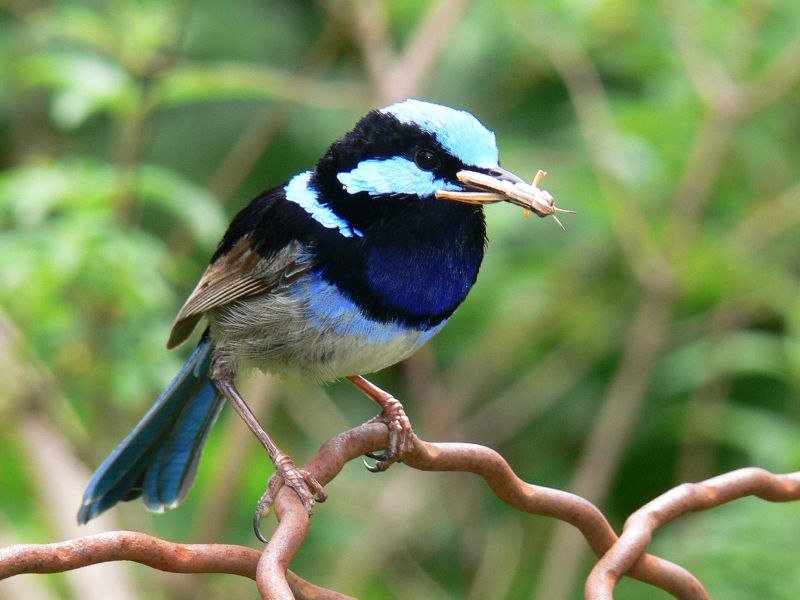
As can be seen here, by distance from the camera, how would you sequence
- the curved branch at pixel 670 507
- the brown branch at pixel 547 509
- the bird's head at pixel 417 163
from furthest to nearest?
the bird's head at pixel 417 163
the curved branch at pixel 670 507
the brown branch at pixel 547 509

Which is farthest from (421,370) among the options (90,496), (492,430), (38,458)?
(90,496)

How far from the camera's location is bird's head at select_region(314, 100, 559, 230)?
2363 millimetres

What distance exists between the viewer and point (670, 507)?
6.18ft

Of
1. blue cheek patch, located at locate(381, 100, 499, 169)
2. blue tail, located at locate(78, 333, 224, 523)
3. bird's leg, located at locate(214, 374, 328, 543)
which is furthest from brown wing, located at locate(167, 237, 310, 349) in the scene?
blue cheek patch, located at locate(381, 100, 499, 169)

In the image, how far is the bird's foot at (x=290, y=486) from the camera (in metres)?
2.23

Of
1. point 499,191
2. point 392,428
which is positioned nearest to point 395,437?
point 392,428

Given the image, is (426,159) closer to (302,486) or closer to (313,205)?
(313,205)

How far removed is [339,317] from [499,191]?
465 millimetres

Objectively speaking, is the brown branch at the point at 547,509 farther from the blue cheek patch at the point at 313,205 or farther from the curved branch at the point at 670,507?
the blue cheek patch at the point at 313,205

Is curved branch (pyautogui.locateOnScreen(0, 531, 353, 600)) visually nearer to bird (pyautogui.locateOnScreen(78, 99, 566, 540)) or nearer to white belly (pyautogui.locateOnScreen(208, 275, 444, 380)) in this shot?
bird (pyautogui.locateOnScreen(78, 99, 566, 540))

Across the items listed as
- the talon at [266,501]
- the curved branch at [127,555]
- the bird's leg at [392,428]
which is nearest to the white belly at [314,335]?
the bird's leg at [392,428]

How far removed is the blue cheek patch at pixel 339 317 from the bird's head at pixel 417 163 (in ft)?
→ 0.56

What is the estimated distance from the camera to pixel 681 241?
4074 millimetres

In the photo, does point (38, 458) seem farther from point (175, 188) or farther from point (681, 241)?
point (681, 241)
